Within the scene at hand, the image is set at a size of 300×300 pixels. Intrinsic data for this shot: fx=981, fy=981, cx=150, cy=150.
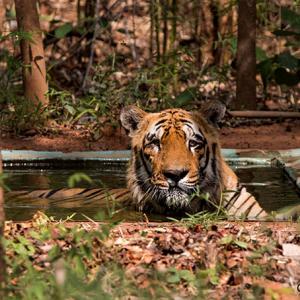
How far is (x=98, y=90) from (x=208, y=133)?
464cm

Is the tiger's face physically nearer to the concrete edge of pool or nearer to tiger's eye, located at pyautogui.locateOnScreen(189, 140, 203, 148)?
tiger's eye, located at pyautogui.locateOnScreen(189, 140, 203, 148)

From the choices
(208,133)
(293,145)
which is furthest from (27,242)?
(293,145)

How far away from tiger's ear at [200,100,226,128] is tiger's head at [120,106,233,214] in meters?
0.05

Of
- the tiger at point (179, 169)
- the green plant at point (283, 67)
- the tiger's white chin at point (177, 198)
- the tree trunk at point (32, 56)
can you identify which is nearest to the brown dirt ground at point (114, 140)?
the tree trunk at point (32, 56)

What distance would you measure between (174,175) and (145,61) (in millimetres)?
8172

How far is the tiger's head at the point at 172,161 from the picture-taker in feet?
18.8

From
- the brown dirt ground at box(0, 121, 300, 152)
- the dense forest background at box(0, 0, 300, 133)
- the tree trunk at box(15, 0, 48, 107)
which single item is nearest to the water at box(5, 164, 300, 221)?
the brown dirt ground at box(0, 121, 300, 152)

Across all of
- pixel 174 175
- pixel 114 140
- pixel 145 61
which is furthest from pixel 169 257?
pixel 145 61

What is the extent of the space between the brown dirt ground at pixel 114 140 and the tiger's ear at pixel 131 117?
97.8 inches

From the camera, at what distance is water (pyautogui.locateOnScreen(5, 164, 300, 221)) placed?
6.33m

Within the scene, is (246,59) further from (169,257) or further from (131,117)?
(169,257)

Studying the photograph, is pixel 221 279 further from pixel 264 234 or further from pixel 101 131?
pixel 101 131

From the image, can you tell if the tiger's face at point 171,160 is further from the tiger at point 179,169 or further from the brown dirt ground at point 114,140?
the brown dirt ground at point 114,140

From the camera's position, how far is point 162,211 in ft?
19.8
